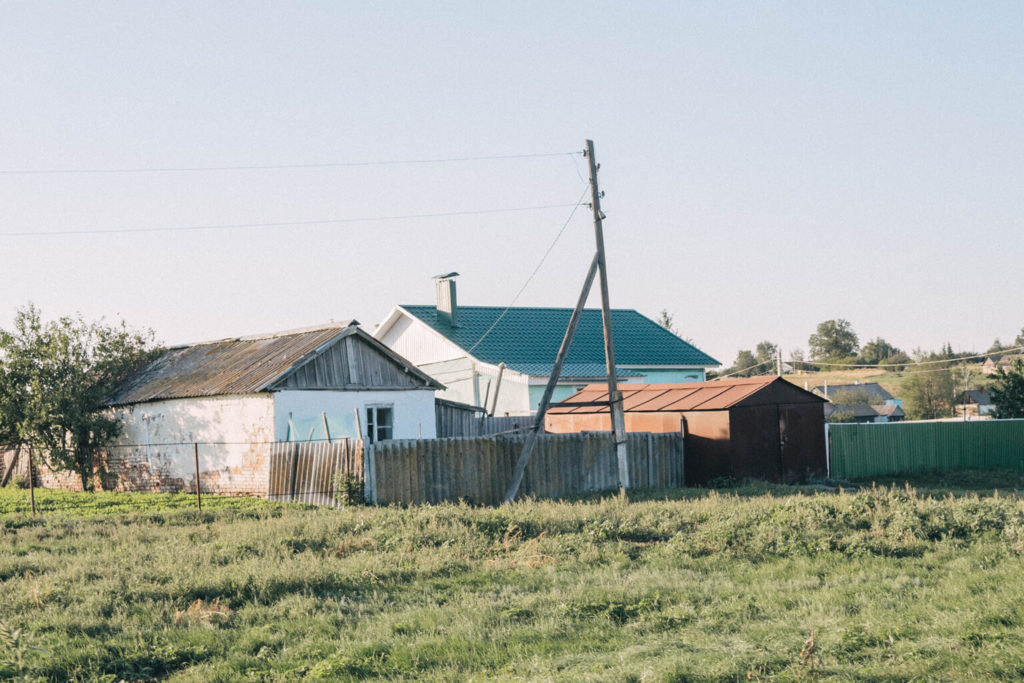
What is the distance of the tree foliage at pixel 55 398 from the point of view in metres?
25.2

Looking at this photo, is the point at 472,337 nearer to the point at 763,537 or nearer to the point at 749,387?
the point at 749,387

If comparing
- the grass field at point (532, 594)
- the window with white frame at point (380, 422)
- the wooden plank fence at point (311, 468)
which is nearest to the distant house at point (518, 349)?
the window with white frame at point (380, 422)

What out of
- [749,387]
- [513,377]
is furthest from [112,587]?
[513,377]

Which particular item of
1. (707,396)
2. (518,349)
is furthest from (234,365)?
(518,349)

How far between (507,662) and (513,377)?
2783 centimetres

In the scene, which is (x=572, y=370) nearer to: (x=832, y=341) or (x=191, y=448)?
(x=191, y=448)

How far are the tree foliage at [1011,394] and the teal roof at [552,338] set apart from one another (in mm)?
11962

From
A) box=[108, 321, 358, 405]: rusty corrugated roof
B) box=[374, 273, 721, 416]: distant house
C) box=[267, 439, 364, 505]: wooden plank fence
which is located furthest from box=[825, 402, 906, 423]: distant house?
box=[267, 439, 364, 505]: wooden plank fence

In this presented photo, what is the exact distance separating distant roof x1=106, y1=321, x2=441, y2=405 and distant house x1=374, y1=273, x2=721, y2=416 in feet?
31.6

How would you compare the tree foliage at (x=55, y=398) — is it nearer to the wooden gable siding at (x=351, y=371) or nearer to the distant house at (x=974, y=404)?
the wooden gable siding at (x=351, y=371)

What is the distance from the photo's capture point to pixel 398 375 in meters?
25.9

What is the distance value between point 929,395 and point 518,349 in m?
46.3

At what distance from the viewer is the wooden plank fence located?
1822cm

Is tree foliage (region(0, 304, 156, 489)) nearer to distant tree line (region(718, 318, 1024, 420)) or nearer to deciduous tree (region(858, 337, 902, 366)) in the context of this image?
distant tree line (region(718, 318, 1024, 420))
